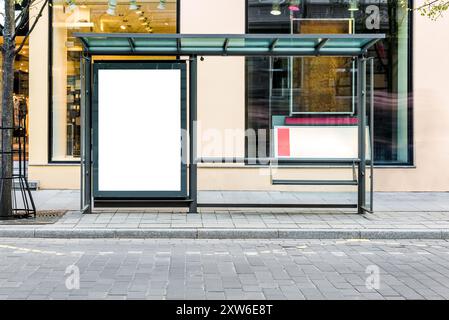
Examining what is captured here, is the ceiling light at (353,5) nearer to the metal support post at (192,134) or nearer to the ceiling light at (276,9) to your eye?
the ceiling light at (276,9)

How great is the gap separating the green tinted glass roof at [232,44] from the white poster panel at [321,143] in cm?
165

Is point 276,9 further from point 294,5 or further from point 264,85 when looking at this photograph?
point 264,85

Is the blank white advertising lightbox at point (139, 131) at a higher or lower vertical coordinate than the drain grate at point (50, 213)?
higher

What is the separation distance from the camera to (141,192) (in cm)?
1016

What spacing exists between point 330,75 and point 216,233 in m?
6.62

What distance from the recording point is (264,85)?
46.3ft

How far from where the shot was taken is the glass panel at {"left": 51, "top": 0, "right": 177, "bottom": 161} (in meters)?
14.1

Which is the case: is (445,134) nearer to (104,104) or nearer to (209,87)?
(209,87)

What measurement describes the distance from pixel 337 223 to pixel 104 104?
432cm

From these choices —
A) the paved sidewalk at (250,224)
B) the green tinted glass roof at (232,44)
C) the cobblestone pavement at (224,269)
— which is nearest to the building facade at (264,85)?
the paved sidewalk at (250,224)

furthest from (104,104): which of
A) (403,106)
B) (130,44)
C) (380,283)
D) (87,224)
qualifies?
(403,106)

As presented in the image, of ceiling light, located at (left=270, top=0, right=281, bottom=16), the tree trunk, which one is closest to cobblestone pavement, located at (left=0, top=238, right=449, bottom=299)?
the tree trunk

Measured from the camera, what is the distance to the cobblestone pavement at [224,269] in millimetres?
5676

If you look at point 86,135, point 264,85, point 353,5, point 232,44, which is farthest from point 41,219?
point 353,5
